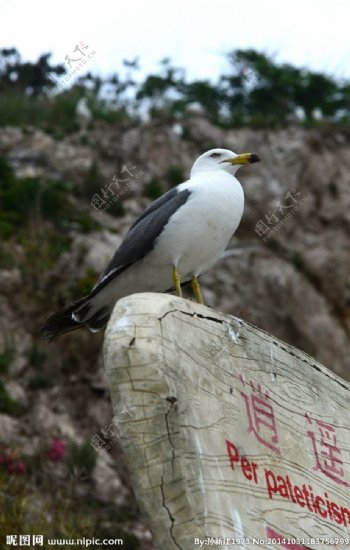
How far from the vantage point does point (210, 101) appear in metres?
16.5

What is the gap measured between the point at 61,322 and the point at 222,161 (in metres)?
1.18

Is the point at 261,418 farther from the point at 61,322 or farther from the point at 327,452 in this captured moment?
the point at 61,322

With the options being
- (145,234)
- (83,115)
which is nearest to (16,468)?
(145,234)

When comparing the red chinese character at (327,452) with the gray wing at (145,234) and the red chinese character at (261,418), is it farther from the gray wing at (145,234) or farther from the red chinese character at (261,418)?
the gray wing at (145,234)

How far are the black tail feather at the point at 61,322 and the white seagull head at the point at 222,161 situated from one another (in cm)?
92

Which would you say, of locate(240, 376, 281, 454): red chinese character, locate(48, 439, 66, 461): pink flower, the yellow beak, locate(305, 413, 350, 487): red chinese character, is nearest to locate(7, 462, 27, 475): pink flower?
locate(48, 439, 66, 461): pink flower

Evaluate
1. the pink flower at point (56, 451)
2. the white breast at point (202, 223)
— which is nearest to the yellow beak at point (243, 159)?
the white breast at point (202, 223)

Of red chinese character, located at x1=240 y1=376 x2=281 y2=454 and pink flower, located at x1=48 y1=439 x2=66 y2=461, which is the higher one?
pink flower, located at x1=48 y1=439 x2=66 y2=461

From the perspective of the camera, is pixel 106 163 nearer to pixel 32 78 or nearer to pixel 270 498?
pixel 32 78

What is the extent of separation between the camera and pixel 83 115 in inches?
557

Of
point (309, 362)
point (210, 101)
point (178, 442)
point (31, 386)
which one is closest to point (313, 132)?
point (210, 101)

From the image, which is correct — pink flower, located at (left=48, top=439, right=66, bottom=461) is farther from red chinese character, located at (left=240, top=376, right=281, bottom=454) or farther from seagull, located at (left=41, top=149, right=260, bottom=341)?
red chinese character, located at (left=240, top=376, right=281, bottom=454)

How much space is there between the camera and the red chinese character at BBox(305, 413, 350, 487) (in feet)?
10.2

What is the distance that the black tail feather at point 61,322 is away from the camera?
458cm
